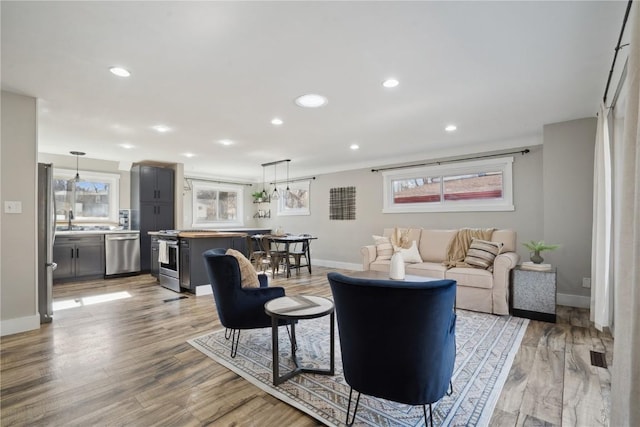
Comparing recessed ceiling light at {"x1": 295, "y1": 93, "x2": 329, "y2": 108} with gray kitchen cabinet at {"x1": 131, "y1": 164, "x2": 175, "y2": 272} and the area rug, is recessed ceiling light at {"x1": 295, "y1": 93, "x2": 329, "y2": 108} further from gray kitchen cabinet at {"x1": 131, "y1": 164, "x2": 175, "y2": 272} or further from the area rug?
gray kitchen cabinet at {"x1": 131, "y1": 164, "x2": 175, "y2": 272}

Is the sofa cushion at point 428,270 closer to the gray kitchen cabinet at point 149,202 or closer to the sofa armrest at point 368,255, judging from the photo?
the sofa armrest at point 368,255

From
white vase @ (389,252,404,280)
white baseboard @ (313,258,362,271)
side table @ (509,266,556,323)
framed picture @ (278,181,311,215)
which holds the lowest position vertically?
white baseboard @ (313,258,362,271)

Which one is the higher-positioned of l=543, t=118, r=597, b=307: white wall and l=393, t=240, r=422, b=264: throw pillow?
l=543, t=118, r=597, b=307: white wall

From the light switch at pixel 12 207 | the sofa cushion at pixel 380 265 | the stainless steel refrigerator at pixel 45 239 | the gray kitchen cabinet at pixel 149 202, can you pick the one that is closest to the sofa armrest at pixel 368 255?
the sofa cushion at pixel 380 265

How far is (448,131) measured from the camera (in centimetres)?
442

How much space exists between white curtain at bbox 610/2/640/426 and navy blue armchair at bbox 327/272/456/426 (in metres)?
0.60

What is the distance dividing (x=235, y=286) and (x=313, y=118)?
2.36m

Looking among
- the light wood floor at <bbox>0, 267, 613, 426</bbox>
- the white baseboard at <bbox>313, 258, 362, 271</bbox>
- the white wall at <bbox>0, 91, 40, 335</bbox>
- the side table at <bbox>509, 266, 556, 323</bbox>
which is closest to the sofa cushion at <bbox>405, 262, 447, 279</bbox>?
the side table at <bbox>509, 266, 556, 323</bbox>

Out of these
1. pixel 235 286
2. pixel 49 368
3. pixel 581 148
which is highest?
pixel 581 148

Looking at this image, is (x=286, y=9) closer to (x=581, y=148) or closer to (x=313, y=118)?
(x=313, y=118)

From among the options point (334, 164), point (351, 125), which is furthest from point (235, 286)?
point (334, 164)

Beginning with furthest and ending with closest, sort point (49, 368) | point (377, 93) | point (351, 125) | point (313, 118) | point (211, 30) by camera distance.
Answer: point (351, 125), point (313, 118), point (377, 93), point (49, 368), point (211, 30)

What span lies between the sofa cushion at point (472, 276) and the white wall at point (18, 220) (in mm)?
4832

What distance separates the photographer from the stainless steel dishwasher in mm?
5801
